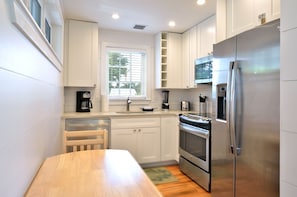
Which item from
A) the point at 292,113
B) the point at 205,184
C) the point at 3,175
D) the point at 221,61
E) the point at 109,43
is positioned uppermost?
the point at 109,43

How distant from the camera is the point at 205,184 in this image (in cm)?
267

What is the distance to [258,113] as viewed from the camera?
5.57 ft

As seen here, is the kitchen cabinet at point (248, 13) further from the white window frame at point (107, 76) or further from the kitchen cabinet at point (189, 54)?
the white window frame at point (107, 76)

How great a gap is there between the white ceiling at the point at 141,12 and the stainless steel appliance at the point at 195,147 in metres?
1.49

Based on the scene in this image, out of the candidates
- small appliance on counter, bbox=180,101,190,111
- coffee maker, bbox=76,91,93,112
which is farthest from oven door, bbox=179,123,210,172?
coffee maker, bbox=76,91,93,112

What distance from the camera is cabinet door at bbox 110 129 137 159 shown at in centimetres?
327

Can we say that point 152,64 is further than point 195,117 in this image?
Yes

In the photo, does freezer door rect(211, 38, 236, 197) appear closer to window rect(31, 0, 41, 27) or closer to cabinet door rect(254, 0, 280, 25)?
cabinet door rect(254, 0, 280, 25)

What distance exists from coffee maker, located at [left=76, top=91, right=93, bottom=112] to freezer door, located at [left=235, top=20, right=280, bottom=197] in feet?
8.26

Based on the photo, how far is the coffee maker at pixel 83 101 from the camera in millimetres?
3580

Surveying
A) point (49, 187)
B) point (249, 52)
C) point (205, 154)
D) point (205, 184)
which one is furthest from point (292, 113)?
point (205, 184)

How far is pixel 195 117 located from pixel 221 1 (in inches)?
57.8

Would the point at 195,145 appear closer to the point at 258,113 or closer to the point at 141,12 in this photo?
the point at 258,113

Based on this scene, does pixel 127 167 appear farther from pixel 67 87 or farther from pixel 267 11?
pixel 67 87
